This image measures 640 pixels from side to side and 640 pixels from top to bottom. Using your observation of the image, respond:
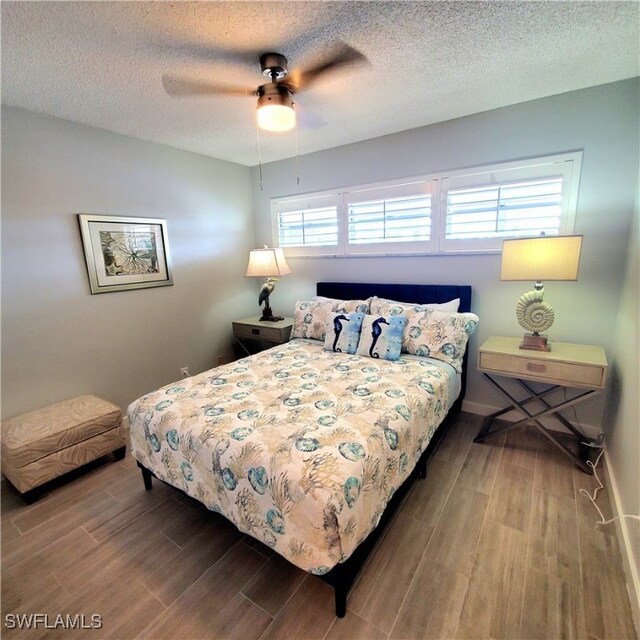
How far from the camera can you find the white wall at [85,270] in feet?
7.21

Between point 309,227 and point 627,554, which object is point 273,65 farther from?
point 627,554

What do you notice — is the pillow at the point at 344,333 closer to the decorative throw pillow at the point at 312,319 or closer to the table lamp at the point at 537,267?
the decorative throw pillow at the point at 312,319

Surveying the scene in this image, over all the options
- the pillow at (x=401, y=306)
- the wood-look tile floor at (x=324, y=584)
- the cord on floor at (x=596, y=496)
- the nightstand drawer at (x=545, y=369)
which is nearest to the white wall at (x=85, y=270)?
the wood-look tile floor at (x=324, y=584)

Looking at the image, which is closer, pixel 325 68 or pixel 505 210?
pixel 325 68

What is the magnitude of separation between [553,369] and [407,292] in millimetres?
1261

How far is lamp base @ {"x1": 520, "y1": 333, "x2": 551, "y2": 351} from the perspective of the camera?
2201 millimetres

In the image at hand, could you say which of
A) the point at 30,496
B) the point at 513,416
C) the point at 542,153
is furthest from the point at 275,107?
the point at 513,416

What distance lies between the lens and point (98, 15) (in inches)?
53.0

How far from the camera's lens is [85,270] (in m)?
2.53

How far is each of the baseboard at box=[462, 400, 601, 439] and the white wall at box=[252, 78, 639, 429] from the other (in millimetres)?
29

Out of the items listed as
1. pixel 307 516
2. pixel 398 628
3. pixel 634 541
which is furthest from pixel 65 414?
pixel 634 541

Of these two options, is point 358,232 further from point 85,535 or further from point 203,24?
point 85,535

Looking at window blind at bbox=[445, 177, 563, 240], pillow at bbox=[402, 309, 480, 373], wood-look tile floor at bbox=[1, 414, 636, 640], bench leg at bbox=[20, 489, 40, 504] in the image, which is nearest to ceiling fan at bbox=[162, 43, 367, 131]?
window blind at bbox=[445, 177, 563, 240]

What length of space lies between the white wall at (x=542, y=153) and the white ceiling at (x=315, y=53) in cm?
14
